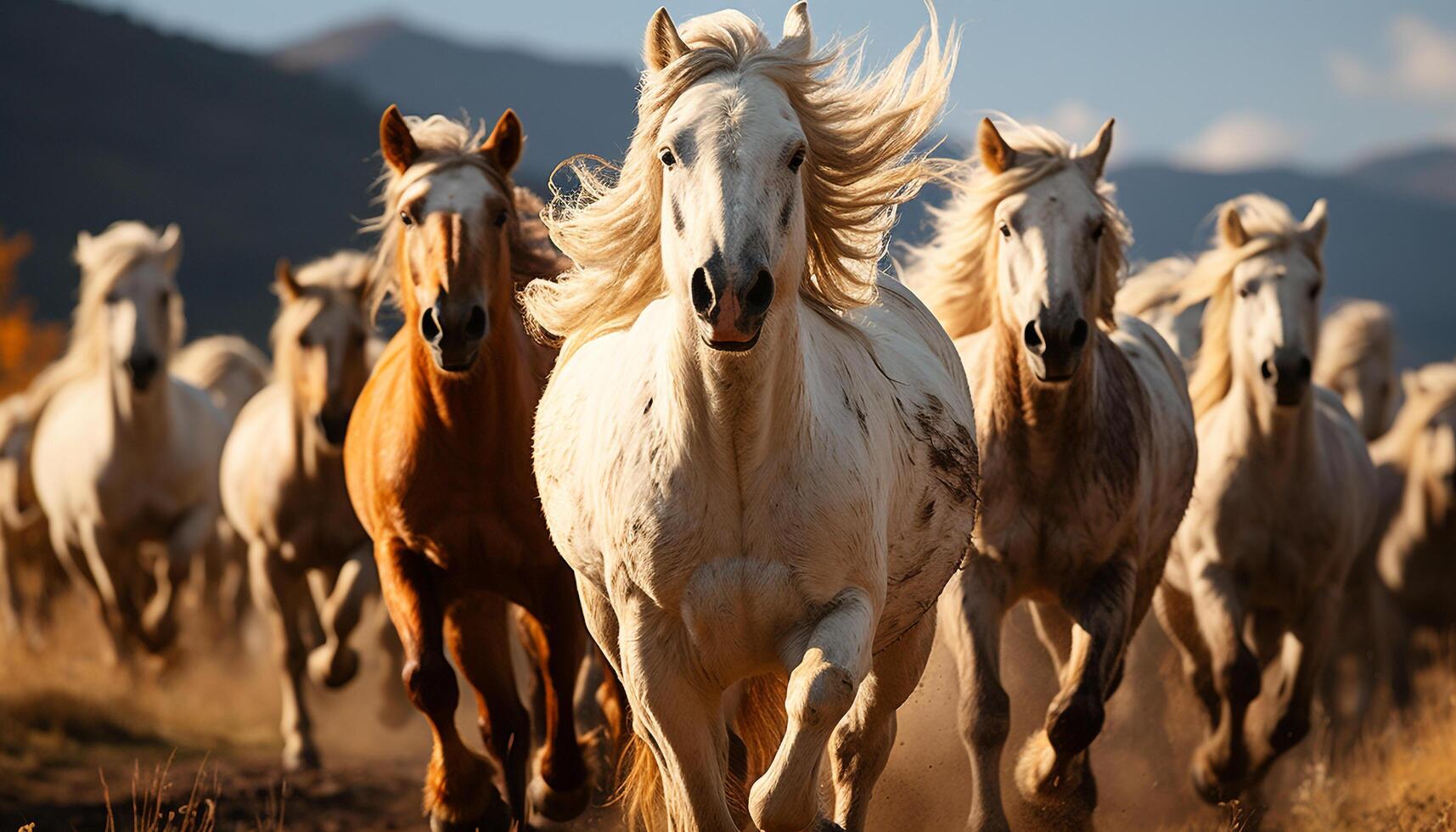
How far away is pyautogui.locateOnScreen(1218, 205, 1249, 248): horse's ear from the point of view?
745 cm

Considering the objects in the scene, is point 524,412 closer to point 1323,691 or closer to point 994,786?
point 994,786

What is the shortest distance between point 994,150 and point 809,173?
2.06 metres

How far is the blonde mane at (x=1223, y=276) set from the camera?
7.42 metres

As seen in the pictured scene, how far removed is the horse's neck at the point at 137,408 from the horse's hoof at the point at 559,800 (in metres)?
5.43

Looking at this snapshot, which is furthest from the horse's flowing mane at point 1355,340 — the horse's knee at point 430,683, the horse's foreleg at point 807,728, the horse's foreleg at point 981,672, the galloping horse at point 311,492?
the horse's foreleg at point 807,728

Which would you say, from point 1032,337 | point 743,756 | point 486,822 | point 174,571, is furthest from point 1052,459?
point 174,571

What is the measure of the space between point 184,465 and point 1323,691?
7.68 meters

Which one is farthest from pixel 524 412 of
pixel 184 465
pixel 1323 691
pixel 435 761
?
pixel 1323 691

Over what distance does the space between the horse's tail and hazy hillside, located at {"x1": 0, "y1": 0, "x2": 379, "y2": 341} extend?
55.4m

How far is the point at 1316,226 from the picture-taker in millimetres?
7508

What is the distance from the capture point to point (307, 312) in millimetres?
8508

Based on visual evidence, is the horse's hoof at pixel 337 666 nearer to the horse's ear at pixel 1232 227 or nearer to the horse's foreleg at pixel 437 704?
the horse's foreleg at pixel 437 704

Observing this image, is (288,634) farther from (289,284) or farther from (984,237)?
(984,237)

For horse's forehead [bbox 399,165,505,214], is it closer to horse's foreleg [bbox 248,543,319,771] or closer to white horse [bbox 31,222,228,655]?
horse's foreleg [bbox 248,543,319,771]
